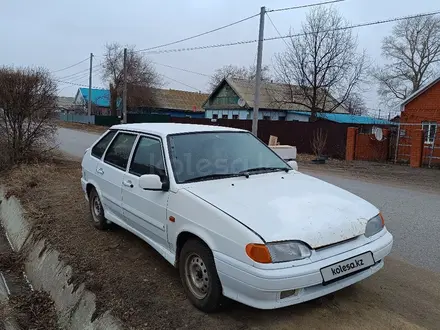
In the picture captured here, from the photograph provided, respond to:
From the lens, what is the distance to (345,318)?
3.10 metres

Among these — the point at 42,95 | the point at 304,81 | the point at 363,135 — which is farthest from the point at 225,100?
the point at 42,95

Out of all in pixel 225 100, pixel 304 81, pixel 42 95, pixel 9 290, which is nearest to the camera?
pixel 9 290

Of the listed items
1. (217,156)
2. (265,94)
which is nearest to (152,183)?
(217,156)

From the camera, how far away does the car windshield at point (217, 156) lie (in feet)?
12.4

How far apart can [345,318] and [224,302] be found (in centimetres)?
99

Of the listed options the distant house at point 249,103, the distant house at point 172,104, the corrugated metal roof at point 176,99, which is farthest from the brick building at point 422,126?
the corrugated metal roof at point 176,99

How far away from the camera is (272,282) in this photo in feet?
8.76

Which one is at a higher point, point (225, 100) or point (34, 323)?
point (225, 100)

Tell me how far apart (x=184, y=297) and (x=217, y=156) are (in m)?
1.45

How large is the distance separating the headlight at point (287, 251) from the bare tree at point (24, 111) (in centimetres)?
975

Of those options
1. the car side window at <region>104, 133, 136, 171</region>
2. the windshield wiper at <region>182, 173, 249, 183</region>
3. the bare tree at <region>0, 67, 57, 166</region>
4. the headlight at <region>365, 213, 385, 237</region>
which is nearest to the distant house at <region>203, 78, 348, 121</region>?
the bare tree at <region>0, 67, 57, 166</region>

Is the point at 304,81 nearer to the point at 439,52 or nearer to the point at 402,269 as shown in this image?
the point at 402,269

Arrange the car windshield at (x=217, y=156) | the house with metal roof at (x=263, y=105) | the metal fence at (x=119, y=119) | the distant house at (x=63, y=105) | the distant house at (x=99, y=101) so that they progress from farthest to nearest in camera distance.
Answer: the distant house at (x=99, y=101), the metal fence at (x=119, y=119), the house with metal roof at (x=263, y=105), the distant house at (x=63, y=105), the car windshield at (x=217, y=156)

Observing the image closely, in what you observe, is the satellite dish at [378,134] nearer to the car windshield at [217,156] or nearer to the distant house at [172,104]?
the car windshield at [217,156]
